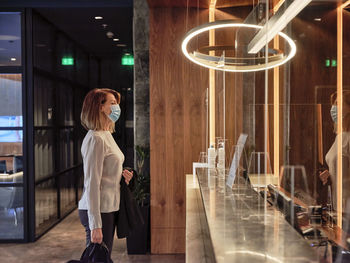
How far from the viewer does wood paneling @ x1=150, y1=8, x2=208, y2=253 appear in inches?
172

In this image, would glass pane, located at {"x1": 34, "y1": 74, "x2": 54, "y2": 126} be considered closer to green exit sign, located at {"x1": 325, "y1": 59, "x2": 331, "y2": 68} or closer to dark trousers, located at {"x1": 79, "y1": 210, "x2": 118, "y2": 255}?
dark trousers, located at {"x1": 79, "y1": 210, "x2": 118, "y2": 255}

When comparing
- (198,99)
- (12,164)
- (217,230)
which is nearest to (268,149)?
(217,230)

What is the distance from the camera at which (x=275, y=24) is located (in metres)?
1.23

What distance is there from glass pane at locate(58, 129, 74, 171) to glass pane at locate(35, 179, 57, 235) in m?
0.49

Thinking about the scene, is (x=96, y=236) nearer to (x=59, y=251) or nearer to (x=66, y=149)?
(x=59, y=251)

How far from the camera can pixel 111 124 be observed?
2643 mm

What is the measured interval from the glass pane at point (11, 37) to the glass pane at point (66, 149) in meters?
1.67

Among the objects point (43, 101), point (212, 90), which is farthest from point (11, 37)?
point (212, 90)

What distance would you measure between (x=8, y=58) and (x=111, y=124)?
2883mm

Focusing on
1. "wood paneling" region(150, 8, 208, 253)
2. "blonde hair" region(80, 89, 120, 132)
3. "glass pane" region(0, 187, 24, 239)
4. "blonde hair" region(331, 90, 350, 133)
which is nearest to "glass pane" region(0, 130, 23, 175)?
"glass pane" region(0, 187, 24, 239)

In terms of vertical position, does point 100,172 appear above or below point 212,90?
below

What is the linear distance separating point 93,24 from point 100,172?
396 centimetres

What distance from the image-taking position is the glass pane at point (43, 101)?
5074 mm

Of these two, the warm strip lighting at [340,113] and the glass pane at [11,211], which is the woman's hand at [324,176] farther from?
the glass pane at [11,211]
